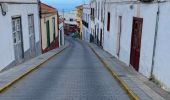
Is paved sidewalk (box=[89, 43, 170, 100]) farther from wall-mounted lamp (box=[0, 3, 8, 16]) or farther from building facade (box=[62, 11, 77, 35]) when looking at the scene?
building facade (box=[62, 11, 77, 35])

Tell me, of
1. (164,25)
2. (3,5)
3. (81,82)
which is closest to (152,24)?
(164,25)

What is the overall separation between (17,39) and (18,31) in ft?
1.76

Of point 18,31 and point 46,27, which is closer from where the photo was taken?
point 18,31

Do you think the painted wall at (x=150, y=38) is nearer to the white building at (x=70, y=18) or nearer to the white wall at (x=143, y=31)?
the white wall at (x=143, y=31)

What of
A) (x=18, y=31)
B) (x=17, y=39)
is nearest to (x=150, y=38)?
(x=17, y=39)

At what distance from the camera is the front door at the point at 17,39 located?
14.5m

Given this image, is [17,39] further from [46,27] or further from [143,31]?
[46,27]

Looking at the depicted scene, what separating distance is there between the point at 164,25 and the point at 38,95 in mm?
4835

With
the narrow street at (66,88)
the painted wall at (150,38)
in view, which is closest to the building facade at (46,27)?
the painted wall at (150,38)

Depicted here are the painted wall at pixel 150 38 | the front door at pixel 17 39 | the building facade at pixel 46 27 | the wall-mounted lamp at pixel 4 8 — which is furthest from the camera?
the building facade at pixel 46 27

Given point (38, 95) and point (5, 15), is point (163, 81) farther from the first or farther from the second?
point (5, 15)

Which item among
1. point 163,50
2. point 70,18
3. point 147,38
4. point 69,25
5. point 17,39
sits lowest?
point 69,25

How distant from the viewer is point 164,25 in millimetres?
8961

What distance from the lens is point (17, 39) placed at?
15.1m
